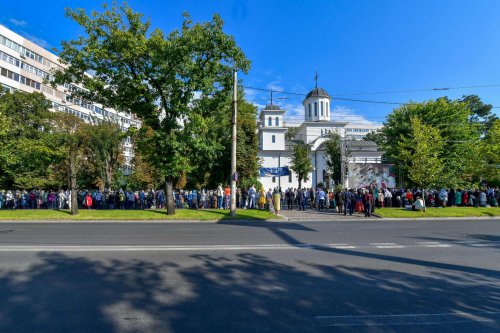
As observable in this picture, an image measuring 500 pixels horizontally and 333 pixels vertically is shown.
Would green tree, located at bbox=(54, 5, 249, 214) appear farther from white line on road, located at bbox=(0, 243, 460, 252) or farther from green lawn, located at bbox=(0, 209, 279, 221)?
white line on road, located at bbox=(0, 243, 460, 252)

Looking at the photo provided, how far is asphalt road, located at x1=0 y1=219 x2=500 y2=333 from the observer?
3.90 metres

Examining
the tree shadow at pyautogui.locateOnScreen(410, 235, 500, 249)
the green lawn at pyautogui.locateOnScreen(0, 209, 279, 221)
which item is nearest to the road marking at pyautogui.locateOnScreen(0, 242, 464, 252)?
the tree shadow at pyautogui.locateOnScreen(410, 235, 500, 249)

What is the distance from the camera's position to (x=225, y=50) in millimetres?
17844

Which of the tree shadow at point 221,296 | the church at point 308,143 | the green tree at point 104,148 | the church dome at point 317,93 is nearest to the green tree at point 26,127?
the green tree at point 104,148

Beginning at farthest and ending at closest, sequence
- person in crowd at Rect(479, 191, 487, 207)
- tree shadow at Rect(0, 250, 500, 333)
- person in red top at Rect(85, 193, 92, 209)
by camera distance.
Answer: person in crowd at Rect(479, 191, 487, 207)
person in red top at Rect(85, 193, 92, 209)
tree shadow at Rect(0, 250, 500, 333)

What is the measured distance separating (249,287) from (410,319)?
8.16 feet

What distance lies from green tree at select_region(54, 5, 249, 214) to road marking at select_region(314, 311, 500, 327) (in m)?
14.8

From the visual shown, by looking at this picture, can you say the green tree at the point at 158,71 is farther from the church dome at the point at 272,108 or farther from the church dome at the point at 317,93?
the church dome at the point at 317,93

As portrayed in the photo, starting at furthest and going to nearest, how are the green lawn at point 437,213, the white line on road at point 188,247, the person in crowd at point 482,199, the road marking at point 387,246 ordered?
the person in crowd at point 482,199
the green lawn at point 437,213
the road marking at point 387,246
the white line on road at point 188,247

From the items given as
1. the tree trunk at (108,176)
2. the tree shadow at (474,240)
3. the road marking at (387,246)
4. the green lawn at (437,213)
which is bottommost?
the tree shadow at (474,240)

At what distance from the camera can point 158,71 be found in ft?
58.2

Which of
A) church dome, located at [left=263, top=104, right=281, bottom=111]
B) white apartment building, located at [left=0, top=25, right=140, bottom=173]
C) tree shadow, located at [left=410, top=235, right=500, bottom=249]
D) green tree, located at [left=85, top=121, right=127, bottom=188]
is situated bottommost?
tree shadow, located at [left=410, top=235, right=500, bottom=249]

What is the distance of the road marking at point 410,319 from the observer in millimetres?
3885

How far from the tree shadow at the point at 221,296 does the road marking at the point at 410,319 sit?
84mm
